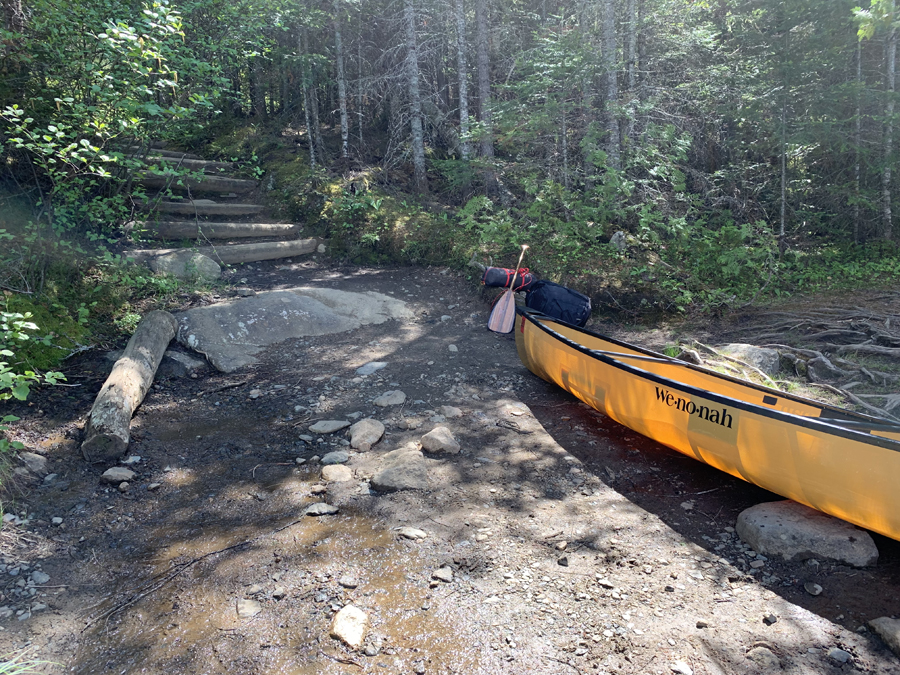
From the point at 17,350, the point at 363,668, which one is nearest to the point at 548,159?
the point at 17,350

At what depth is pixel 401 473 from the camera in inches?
174

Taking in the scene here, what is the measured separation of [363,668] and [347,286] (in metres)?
7.94

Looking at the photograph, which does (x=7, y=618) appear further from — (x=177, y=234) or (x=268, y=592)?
(x=177, y=234)

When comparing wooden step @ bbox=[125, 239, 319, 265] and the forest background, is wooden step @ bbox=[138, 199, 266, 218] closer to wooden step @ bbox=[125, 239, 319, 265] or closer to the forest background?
the forest background

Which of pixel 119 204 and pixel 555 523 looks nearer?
pixel 555 523

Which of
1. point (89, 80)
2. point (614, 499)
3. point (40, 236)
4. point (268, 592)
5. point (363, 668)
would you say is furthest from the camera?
point (40, 236)

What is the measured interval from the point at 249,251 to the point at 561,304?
6848mm

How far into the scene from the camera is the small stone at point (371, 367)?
678 cm

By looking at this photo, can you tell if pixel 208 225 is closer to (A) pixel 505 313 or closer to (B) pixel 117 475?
(A) pixel 505 313

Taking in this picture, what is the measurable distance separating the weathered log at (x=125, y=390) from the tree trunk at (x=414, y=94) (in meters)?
7.97

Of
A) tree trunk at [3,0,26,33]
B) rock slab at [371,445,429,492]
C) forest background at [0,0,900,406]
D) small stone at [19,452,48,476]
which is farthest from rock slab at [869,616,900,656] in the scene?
tree trunk at [3,0,26,33]

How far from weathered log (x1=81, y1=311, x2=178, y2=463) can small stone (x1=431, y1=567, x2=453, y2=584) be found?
3.08m

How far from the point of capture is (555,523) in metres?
3.96

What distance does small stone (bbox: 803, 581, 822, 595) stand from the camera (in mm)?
3238
